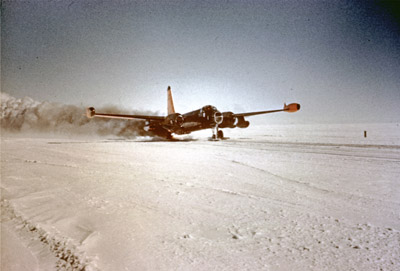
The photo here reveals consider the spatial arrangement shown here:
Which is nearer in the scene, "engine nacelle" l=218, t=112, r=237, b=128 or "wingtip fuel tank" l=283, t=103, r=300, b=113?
"wingtip fuel tank" l=283, t=103, r=300, b=113

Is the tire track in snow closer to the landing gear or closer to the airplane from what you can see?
the airplane

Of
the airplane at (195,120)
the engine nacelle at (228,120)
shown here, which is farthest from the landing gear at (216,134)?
the engine nacelle at (228,120)

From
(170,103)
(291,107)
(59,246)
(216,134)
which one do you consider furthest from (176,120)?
(59,246)

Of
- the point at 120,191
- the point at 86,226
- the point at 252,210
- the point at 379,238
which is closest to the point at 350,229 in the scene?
the point at 379,238

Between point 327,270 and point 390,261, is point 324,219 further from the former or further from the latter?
point 327,270

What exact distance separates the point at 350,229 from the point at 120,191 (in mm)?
5071

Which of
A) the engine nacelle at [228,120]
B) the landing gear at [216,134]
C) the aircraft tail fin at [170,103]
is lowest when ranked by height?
the landing gear at [216,134]

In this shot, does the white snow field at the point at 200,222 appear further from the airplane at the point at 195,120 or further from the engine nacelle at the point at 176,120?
the engine nacelle at the point at 176,120

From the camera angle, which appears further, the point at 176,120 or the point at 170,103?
the point at 170,103

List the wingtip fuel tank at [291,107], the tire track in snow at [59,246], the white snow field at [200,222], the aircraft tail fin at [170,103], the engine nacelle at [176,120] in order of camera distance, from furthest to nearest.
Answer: the aircraft tail fin at [170,103] < the engine nacelle at [176,120] < the wingtip fuel tank at [291,107] < the white snow field at [200,222] < the tire track in snow at [59,246]

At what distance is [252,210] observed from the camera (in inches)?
177

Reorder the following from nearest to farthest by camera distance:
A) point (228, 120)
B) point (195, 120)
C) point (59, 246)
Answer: point (59, 246)
point (195, 120)
point (228, 120)

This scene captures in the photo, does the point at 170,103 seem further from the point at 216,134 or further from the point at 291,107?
the point at 291,107

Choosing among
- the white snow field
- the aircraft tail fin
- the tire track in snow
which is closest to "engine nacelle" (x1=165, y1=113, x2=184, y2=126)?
the aircraft tail fin
